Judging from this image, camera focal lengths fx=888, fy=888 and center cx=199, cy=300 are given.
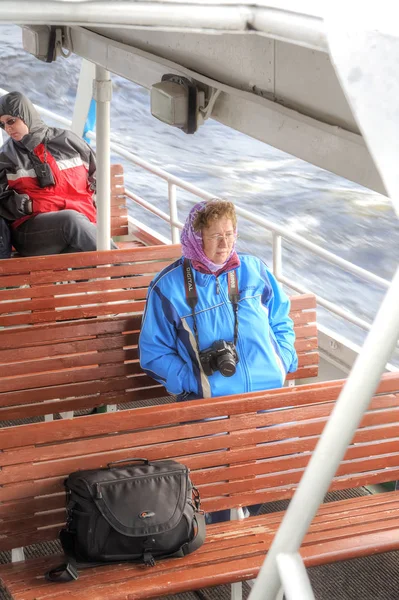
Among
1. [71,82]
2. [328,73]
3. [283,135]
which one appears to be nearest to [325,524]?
[283,135]

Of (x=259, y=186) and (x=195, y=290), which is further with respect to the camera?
(x=259, y=186)

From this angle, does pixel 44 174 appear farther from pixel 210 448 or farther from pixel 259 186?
pixel 259 186

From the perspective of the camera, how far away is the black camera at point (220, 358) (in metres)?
3.62

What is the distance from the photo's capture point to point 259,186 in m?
21.0

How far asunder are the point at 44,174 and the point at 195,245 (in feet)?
7.05

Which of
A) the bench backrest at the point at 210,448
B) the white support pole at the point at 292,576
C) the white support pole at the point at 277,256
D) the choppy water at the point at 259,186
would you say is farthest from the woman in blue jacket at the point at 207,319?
the choppy water at the point at 259,186

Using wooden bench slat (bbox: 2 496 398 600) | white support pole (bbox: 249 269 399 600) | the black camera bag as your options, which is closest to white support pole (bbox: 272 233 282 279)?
wooden bench slat (bbox: 2 496 398 600)

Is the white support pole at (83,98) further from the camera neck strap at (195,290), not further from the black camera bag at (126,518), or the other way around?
the black camera bag at (126,518)

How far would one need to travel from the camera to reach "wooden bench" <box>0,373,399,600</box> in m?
2.89

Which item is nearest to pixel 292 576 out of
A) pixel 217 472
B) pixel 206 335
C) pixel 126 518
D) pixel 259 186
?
pixel 126 518

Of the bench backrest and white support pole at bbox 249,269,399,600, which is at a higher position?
white support pole at bbox 249,269,399,600

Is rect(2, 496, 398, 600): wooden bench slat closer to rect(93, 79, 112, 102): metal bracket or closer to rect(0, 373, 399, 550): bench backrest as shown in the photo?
rect(0, 373, 399, 550): bench backrest

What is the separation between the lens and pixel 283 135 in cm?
262

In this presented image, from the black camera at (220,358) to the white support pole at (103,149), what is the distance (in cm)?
162
